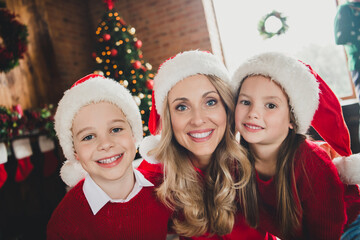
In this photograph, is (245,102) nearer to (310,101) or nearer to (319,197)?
(310,101)

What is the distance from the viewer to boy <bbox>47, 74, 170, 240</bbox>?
4.37 feet

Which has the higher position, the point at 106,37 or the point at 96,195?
the point at 106,37

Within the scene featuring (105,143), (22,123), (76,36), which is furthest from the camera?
(76,36)

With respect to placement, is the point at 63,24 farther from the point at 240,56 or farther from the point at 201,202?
the point at 201,202

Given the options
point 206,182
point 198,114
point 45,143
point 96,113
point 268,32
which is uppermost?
point 268,32

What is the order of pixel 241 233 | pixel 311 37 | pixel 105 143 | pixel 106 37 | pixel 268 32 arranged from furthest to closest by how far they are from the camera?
pixel 311 37 → pixel 268 32 → pixel 106 37 → pixel 241 233 → pixel 105 143

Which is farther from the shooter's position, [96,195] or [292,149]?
[292,149]

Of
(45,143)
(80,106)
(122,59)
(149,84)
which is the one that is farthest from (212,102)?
(45,143)

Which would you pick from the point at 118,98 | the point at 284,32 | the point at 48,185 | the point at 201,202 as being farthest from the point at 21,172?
the point at 284,32

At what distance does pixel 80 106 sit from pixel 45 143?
2.48 meters

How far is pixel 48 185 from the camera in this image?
369 cm

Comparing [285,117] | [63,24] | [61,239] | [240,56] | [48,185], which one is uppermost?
[63,24]

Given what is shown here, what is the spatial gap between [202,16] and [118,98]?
11.7 feet

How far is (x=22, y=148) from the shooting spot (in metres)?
3.08
